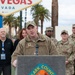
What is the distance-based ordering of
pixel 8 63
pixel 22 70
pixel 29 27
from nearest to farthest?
pixel 22 70 → pixel 29 27 → pixel 8 63

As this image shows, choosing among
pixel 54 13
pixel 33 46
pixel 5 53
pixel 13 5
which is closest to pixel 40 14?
pixel 54 13

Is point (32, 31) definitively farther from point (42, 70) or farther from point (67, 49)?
point (67, 49)

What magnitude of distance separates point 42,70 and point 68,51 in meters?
2.99

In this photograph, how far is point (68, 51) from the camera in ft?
27.9

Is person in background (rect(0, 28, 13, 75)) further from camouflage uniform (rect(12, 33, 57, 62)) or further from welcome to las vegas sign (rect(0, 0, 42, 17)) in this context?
welcome to las vegas sign (rect(0, 0, 42, 17))

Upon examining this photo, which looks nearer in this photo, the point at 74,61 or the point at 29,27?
the point at 29,27

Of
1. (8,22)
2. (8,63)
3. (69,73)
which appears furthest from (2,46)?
(8,22)

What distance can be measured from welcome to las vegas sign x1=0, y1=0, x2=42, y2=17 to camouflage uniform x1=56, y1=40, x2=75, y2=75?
4056 millimetres

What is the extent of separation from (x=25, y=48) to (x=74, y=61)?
262 centimetres

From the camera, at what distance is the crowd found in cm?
626

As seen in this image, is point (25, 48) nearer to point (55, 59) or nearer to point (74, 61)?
point (55, 59)

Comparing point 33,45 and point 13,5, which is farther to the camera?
point 13,5

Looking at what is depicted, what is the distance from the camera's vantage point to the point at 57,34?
18.1 m

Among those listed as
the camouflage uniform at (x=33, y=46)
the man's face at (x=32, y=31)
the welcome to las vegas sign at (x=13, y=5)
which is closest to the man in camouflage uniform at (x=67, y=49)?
the camouflage uniform at (x=33, y=46)
